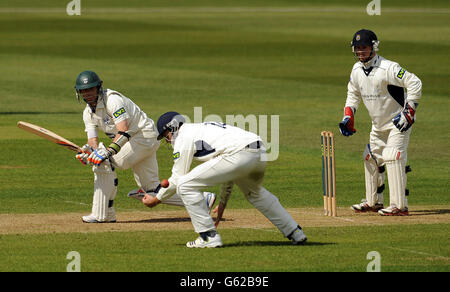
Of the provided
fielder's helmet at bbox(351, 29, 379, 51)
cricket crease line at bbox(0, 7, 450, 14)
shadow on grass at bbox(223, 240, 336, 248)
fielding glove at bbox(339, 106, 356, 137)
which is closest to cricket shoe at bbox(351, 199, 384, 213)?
fielding glove at bbox(339, 106, 356, 137)

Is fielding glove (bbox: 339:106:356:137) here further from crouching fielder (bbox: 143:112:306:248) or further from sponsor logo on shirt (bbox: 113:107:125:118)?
crouching fielder (bbox: 143:112:306:248)

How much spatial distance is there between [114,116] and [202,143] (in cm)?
254

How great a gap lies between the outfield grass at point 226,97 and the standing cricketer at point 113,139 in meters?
1.15

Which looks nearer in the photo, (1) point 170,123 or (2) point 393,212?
(1) point 170,123

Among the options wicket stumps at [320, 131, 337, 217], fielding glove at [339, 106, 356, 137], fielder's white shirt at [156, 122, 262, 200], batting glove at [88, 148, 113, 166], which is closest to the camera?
fielder's white shirt at [156, 122, 262, 200]

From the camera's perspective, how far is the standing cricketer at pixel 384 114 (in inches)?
514

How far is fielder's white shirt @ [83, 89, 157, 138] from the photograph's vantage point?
41.5 ft

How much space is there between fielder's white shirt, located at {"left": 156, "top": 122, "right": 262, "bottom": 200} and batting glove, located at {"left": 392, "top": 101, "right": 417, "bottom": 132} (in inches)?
125

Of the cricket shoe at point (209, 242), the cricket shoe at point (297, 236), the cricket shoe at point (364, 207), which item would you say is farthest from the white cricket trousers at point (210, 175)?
the cricket shoe at point (364, 207)

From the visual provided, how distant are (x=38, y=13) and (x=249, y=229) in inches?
2045

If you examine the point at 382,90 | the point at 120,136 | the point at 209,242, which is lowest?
the point at 209,242

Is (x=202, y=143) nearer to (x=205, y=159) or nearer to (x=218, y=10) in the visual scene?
(x=205, y=159)

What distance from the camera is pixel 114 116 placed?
41.4 ft

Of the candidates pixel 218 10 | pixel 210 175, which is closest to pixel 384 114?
pixel 210 175
